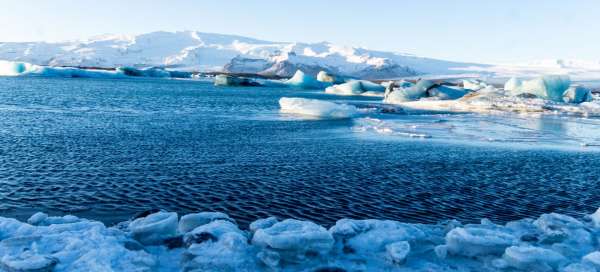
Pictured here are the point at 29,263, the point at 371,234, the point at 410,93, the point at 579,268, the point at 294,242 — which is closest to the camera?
the point at 29,263

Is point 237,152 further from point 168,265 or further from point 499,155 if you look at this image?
point 168,265

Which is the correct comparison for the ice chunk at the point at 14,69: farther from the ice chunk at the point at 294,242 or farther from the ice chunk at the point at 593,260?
the ice chunk at the point at 593,260

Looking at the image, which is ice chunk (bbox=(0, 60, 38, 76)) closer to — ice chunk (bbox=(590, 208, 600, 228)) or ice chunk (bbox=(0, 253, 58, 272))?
ice chunk (bbox=(0, 253, 58, 272))

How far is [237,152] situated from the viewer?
16.0 meters

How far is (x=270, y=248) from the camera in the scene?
250 inches

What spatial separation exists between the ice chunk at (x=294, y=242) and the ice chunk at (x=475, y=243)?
64.1 inches

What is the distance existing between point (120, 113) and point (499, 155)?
68.1 ft

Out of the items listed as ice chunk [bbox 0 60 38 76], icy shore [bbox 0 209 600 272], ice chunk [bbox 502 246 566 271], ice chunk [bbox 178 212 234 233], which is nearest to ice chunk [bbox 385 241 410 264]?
icy shore [bbox 0 209 600 272]

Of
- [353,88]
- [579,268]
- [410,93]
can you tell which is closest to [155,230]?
[579,268]

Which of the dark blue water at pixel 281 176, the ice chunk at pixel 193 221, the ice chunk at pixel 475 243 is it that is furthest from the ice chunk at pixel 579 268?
the ice chunk at pixel 193 221

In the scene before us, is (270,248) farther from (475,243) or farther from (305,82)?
(305,82)

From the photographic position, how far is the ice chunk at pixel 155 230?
22.2ft

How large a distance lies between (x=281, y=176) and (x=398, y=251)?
634 cm

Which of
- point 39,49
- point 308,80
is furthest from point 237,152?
point 39,49
